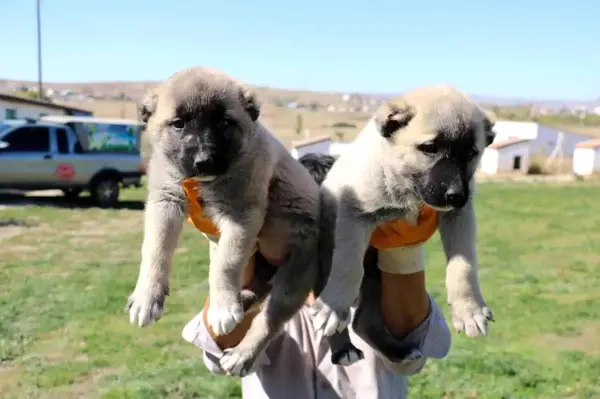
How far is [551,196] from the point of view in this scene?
22109mm

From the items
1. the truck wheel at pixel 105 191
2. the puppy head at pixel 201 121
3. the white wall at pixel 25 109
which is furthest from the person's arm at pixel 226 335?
the white wall at pixel 25 109

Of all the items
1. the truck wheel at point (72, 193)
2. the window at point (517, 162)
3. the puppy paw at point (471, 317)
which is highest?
the puppy paw at point (471, 317)

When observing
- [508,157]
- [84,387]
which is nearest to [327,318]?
[84,387]

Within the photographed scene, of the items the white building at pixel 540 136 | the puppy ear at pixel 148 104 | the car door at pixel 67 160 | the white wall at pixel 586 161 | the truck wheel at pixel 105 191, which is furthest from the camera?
the white building at pixel 540 136

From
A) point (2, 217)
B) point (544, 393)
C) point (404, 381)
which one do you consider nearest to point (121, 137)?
point (2, 217)

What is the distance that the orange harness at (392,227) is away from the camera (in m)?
2.72

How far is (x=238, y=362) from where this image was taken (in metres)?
2.78

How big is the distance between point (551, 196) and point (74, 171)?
14162 millimetres

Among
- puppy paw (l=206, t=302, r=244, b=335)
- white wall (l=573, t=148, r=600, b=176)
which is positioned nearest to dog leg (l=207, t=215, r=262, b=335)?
puppy paw (l=206, t=302, r=244, b=335)

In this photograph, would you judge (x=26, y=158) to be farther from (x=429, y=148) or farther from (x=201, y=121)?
(x=429, y=148)

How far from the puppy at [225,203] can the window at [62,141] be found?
17220mm

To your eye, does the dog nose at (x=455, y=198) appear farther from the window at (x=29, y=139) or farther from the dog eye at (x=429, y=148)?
the window at (x=29, y=139)

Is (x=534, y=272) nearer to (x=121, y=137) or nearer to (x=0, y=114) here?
(x=121, y=137)

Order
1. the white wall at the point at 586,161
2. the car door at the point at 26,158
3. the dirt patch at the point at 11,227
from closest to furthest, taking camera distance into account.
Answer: the dirt patch at the point at 11,227
the car door at the point at 26,158
the white wall at the point at 586,161
